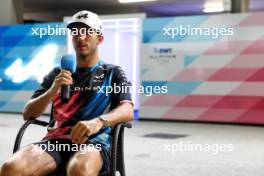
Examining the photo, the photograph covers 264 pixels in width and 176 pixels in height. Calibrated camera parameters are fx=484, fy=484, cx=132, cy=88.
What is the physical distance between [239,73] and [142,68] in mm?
1722

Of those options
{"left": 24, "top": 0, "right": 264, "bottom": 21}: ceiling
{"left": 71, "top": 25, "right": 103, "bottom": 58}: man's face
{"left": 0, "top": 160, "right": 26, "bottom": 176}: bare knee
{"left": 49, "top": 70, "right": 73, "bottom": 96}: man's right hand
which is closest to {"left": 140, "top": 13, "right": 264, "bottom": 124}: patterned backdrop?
{"left": 24, "top": 0, "right": 264, "bottom": 21}: ceiling

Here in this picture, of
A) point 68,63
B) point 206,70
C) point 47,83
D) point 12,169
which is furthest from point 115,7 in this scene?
point 12,169

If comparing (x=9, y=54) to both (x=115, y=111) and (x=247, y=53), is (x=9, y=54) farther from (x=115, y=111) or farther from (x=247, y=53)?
(x=115, y=111)

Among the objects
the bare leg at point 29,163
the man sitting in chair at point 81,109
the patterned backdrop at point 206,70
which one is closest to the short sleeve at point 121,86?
the man sitting in chair at point 81,109

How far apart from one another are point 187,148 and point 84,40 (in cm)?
358

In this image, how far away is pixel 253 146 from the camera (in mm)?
5828

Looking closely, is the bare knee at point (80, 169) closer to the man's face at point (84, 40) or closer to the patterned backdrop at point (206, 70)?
the man's face at point (84, 40)

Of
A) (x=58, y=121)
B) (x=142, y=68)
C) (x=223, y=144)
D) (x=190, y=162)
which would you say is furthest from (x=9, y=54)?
(x=58, y=121)

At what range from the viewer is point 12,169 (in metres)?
2.08

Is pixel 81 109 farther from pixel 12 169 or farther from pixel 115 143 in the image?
pixel 12 169

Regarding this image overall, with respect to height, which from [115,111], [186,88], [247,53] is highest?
[115,111]

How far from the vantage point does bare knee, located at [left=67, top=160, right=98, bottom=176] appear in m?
2.02

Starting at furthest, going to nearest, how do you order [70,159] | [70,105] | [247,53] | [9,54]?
[9,54]
[247,53]
[70,105]
[70,159]

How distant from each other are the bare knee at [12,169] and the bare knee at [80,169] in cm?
21
